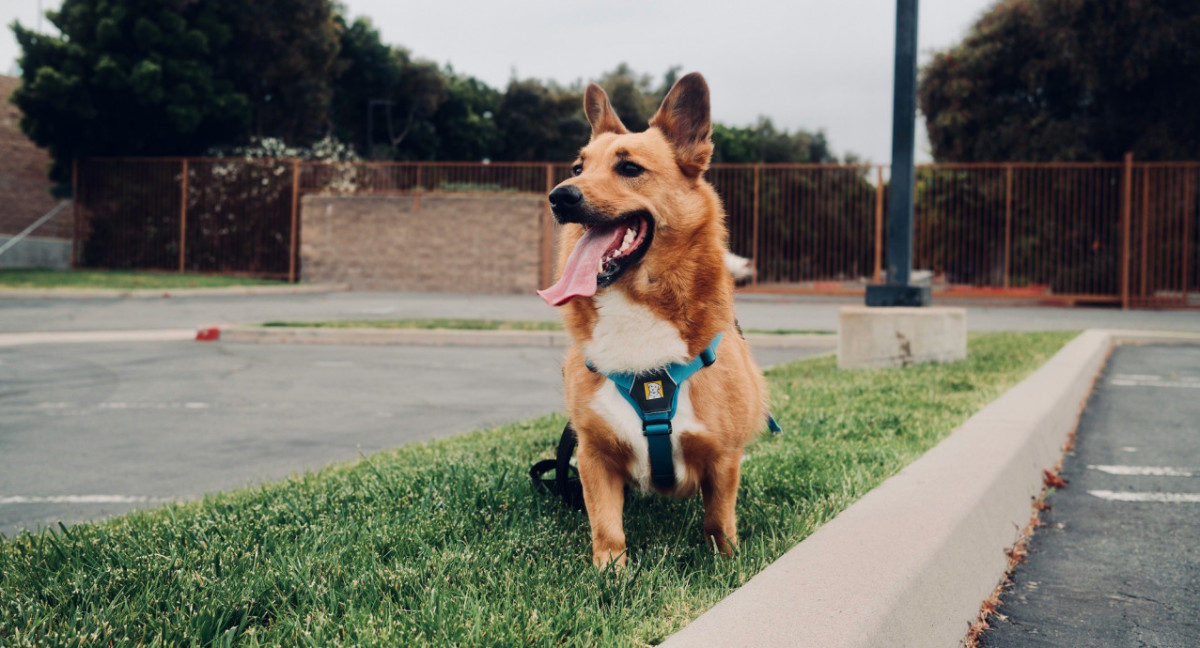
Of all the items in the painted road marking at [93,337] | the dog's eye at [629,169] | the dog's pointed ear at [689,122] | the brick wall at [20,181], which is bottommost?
the painted road marking at [93,337]

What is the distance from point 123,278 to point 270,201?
4513 mm

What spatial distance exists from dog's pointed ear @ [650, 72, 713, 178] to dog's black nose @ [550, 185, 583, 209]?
480 millimetres

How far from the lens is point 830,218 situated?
67.3 feet

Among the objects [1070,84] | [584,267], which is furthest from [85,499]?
[1070,84]

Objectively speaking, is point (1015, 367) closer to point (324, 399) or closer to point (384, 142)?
point (324, 399)

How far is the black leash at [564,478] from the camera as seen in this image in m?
3.20

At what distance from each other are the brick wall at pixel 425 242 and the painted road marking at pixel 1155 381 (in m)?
15.1

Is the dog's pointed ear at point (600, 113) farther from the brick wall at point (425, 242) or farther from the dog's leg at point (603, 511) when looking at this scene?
the brick wall at point (425, 242)

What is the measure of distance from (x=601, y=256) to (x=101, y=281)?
1860 centimetres

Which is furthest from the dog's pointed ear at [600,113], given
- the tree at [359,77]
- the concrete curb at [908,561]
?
the tree at [359,77]

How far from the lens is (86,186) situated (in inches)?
925

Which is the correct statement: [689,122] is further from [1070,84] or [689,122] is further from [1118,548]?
[1070,84]

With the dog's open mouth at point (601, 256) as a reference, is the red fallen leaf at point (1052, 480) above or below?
below

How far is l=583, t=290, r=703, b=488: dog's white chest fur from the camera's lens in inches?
104
